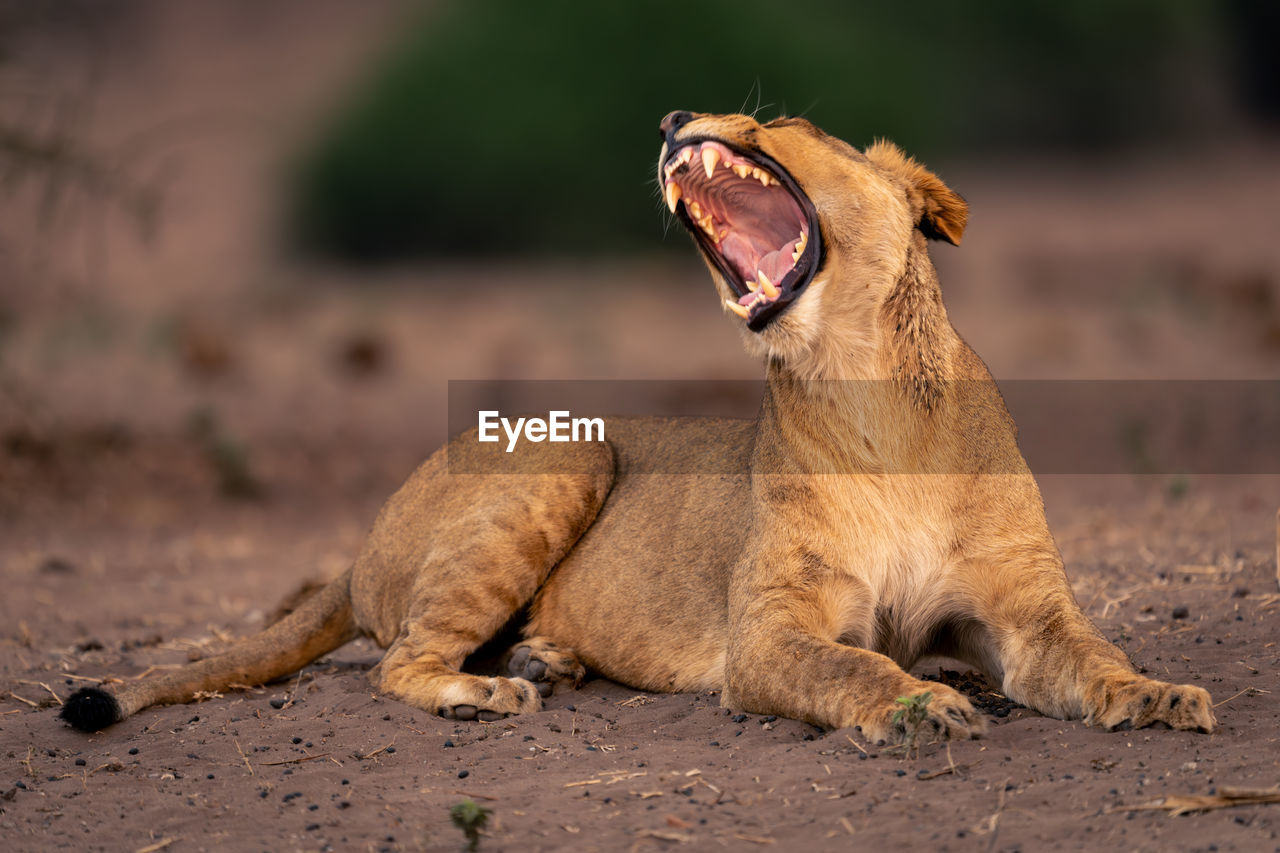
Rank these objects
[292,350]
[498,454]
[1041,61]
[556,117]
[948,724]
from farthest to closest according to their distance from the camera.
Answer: [1041,61]
[556,117]
[292,350]
[498,454]
[948,724]

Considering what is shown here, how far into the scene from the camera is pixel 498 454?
5.64 meters

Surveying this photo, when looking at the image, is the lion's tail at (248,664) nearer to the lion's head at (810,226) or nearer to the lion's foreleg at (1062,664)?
the lion's head at (810,226)

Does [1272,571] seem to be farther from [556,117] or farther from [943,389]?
[556,117]

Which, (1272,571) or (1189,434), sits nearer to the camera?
(1272,571)

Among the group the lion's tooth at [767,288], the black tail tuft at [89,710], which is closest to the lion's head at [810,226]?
the lion's tooth at [767,288]

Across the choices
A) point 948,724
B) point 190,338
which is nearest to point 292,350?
point 190,338

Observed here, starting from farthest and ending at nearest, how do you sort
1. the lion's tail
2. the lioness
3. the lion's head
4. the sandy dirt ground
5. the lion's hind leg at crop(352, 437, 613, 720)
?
the lion's hind leg at crop(352, 437, 613, 720) < the lion's tail < the lion's head < the lioness < the sandy dirt ground

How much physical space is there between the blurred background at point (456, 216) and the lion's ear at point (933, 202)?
1.56 meters

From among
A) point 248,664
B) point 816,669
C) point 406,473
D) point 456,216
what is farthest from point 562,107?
point 816,669

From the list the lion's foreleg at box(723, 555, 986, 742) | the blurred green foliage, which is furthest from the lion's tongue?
the blurred green foliage

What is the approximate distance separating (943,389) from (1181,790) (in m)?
1.50

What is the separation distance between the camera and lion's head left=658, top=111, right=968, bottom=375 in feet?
14.2

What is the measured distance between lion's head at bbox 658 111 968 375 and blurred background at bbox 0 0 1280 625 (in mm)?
1736

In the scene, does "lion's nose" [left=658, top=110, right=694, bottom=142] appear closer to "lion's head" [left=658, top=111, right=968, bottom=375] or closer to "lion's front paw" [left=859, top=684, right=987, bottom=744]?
"lion's head" [left=658, top=111, right=968, bottom=375]
